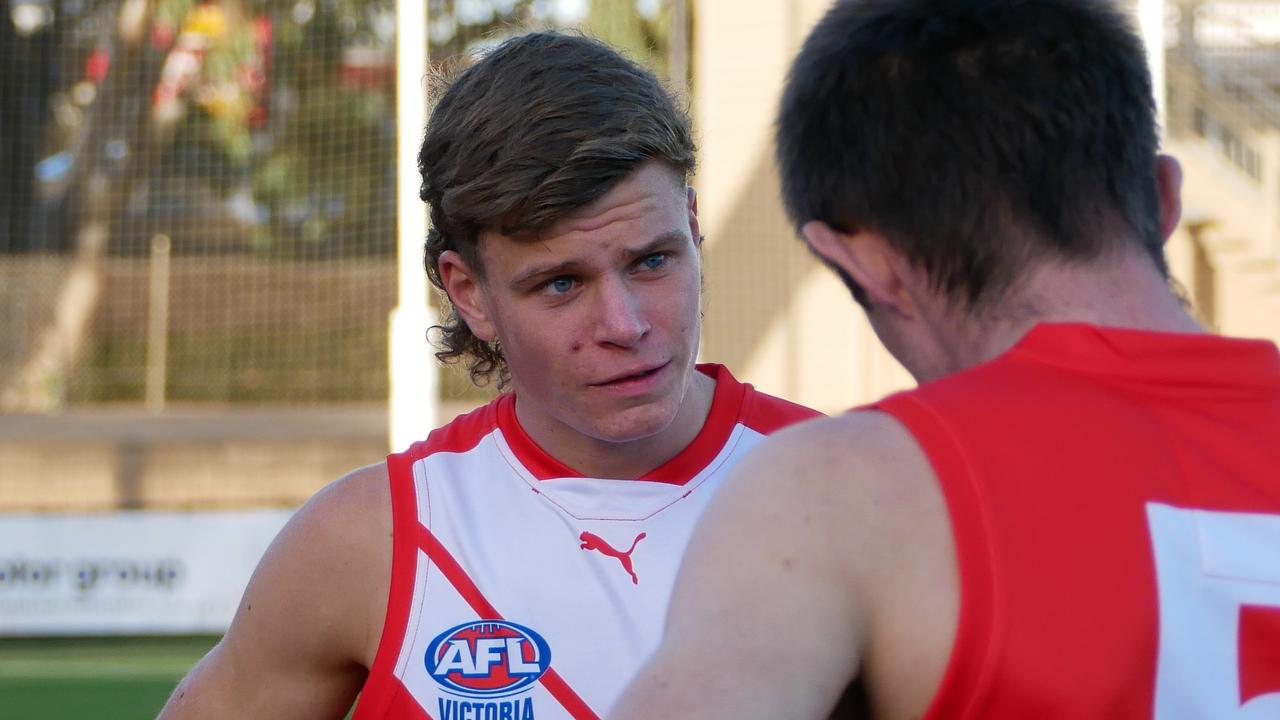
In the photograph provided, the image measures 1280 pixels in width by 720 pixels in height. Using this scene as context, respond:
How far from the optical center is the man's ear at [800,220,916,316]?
1.24m

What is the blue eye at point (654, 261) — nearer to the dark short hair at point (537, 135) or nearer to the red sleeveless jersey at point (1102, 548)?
the dark short hair at point (537, 135)

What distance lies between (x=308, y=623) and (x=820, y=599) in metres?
1.06

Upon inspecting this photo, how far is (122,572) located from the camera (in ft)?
25.6

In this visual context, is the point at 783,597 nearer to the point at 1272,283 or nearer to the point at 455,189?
the point at 455,189

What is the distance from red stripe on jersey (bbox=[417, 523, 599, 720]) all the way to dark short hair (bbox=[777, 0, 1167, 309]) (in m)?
0.93

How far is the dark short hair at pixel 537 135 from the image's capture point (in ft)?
6.45

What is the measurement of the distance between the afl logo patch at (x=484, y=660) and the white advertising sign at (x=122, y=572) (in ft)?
19.9

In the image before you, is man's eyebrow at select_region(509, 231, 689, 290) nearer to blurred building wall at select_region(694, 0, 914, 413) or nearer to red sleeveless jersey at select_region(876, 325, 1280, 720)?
red sleeveless jersey at select_region(876, 325, 1280, 720)

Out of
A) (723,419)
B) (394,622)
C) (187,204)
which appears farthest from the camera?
(187,204)

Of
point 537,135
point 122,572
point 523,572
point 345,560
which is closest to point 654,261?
point 537,135

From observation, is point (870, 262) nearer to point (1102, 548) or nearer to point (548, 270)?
point (1102, 548)

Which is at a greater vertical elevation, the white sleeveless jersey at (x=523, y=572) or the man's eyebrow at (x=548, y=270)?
the man's eyebrow at (x=548, y=270)

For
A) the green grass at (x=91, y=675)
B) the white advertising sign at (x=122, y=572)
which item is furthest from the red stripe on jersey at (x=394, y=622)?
the white advertising sign at (x=122, y=572)

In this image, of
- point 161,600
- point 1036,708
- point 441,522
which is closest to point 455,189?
point 441,522
